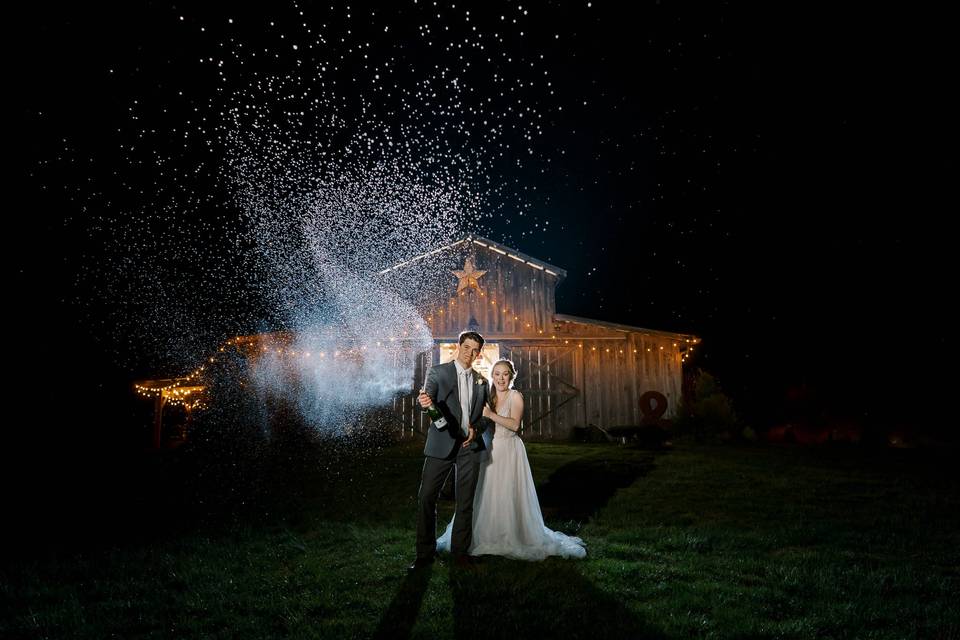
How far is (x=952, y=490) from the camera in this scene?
8.36 meters

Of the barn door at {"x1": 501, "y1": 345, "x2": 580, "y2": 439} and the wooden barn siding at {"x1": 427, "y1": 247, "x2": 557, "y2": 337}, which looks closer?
the barn door at {"x1": 501, "y1": 345, "x2": 580, "y2": 439}

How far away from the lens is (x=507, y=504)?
5094 millimetres

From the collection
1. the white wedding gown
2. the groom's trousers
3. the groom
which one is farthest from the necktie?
the white wedding gown

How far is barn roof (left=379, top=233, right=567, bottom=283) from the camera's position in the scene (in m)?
16.4

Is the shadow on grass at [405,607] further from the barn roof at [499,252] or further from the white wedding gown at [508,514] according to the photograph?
the barn roof at [499,252]

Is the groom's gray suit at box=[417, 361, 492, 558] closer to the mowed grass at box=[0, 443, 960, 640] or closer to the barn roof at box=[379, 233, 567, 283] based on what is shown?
the mowed grass at box=[0, 443, 960, 640]

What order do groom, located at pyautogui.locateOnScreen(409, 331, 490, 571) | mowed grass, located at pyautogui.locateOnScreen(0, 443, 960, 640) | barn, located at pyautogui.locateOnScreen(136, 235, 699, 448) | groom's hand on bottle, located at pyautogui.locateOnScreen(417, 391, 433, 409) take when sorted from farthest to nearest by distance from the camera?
barn, located at pyautogui.locateOnScreen(136, 235, 699, 448) → groom, located at pyautogui.locateOnScreen(409, 331, 490, 571) → groom's hand on bottle, located at pyautogui.locateOnScreen(417, 391, 433, 409) → mowed grass, located at pyautogui.locateOnScreen(0, 443, 960, 640)

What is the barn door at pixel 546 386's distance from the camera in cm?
1597

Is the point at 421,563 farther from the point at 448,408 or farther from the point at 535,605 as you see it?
the point at 448,408

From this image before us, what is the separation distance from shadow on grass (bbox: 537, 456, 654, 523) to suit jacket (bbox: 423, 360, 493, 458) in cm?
244

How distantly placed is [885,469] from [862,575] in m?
7.97

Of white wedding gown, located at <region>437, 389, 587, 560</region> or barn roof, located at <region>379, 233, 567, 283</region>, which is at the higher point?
barn roof, located at <region>379, 233, 567, 283</region>

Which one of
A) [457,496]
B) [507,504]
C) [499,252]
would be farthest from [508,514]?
[499,252]

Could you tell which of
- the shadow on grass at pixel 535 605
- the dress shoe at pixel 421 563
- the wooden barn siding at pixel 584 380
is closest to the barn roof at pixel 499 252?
the wooden barn siding at pixel 584 380
